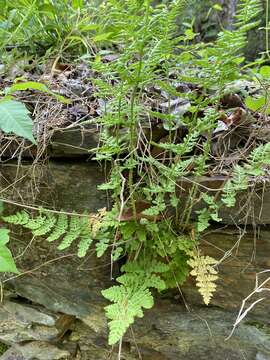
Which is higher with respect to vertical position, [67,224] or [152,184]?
[152,184]

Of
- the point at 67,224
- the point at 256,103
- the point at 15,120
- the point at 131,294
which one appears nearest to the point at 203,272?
the point at 131,294

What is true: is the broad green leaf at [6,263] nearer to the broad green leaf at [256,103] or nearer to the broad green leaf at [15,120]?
the broad green leaf at [15,120]

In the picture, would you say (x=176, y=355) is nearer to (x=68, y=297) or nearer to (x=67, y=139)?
(x=68, y=297)

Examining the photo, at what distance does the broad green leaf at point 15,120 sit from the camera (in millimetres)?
1024

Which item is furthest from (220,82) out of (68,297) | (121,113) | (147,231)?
(68,297)

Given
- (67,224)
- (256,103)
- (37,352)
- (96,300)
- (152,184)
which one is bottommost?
(37,352)

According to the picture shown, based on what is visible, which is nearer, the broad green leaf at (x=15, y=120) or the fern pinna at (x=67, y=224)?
the broad green leaf at (x=15, y=120)

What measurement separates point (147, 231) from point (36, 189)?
18.3 inches

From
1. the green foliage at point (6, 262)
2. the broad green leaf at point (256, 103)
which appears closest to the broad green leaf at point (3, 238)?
the green foliage at point (6, 262)

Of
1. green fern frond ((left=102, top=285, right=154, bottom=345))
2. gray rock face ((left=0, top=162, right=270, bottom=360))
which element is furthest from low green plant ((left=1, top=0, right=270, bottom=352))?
gray rock face ((left=0, top=162, right=270, bottom=360))

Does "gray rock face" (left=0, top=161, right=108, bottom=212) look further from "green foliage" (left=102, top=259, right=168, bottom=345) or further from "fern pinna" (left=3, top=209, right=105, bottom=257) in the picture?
"green foliage" (left=102, top=259, right=168, bottom=345)

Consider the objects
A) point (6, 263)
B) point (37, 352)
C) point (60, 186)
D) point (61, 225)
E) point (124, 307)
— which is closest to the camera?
point (6, 263)

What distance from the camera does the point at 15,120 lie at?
1.05 metres

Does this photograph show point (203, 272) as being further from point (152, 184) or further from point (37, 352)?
point (37, 352)
